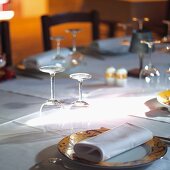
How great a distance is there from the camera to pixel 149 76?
156 centimetres

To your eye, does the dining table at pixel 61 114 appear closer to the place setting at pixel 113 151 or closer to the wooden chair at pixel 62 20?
the place setting at pixel 113 151

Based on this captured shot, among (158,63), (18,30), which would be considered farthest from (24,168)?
(18,30)

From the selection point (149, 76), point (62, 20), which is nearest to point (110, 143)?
point (149, 76)

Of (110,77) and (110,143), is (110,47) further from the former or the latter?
(110,143)

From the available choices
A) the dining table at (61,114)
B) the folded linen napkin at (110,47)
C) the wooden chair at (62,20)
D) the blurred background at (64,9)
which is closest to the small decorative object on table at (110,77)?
the dining table at (61,114)

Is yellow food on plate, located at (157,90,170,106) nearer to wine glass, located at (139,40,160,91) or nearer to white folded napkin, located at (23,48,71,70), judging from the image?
wine glass, located at (139,40,160,91)

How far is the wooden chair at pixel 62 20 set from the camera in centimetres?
229

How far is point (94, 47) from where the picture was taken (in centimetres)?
210

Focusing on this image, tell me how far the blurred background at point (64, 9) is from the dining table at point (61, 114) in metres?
2.37

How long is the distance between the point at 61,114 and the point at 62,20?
1.24 meters

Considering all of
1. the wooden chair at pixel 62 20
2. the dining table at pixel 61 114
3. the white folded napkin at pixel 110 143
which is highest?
the wooden chair at pixel 62 20

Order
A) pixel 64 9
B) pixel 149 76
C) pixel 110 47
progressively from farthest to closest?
pixel 64 9
pixel 110 47
pixel 149 76

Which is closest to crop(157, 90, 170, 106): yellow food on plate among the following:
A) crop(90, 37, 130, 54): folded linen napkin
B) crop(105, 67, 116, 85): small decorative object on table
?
crop(105, 67, 116, 85): small decorative object on table

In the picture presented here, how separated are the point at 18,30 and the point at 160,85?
5.03 metres
